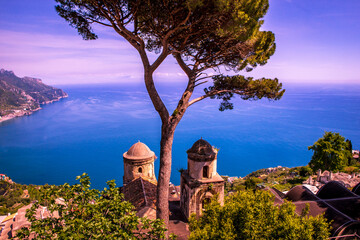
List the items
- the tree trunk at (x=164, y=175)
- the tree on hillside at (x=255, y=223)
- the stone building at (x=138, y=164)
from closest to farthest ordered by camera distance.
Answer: the tree on hillside at (x=255, y=223), the tree trunk at (x=164, y=175), the stone building at (x=138, y=164)

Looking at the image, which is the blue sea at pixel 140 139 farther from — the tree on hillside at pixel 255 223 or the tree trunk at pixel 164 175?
the tree on hillside at pixel 255 223

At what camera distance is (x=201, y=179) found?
1191 cm

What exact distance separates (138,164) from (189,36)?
10648 mm

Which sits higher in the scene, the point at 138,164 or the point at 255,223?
the point at 255,223

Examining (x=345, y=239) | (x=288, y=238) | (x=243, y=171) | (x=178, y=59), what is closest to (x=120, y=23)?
(x=178, y=59)

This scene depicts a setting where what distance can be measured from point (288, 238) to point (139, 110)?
13257cm

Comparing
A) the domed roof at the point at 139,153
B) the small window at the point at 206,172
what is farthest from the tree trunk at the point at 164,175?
the domed roof at the point at 139,153

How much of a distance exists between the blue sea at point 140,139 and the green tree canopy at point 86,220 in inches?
1950

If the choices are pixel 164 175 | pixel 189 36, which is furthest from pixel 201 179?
pixel 189 36

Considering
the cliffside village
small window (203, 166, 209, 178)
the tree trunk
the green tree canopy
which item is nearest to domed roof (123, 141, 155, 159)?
the cliffside village

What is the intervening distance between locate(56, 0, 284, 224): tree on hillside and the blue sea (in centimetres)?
4671

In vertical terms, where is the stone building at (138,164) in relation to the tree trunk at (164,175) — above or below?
below

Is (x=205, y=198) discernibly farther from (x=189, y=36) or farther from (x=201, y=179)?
(x=189, y=36)

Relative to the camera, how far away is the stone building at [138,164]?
15801mm
